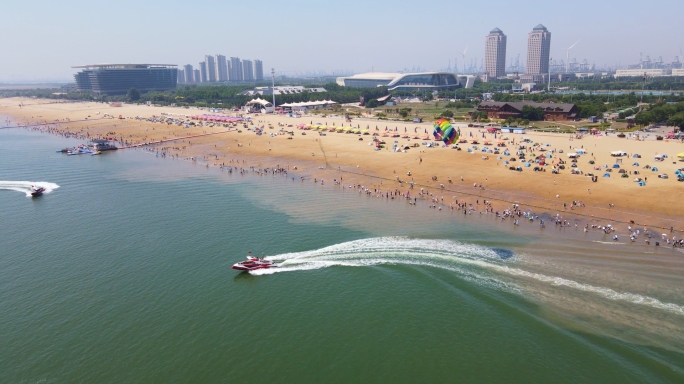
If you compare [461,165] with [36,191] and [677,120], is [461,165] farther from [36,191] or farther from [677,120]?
[36,191]

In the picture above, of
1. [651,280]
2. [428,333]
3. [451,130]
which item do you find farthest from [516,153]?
[428,333]

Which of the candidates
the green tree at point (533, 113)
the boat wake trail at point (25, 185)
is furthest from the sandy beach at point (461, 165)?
the boat wake trail at point (25, 185)

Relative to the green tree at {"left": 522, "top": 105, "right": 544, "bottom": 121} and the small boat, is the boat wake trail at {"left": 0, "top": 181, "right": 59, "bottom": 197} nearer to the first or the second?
the small boat

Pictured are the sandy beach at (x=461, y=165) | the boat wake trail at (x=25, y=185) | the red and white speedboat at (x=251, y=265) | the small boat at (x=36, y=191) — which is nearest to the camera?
the red and white speedboat at (x=251, y=265)

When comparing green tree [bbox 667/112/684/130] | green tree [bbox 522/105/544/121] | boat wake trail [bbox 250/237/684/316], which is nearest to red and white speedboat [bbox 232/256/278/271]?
boat wake trail [bbox 250/237/684/316]

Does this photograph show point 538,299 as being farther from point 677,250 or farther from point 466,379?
point 677,250

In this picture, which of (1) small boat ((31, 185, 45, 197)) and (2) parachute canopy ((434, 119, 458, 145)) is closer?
(2) parachute canopy ((434, 119, 458, 145))

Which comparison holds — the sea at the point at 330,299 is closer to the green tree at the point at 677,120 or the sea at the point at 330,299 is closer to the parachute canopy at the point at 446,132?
the parachute canopy at the point at 446,132
